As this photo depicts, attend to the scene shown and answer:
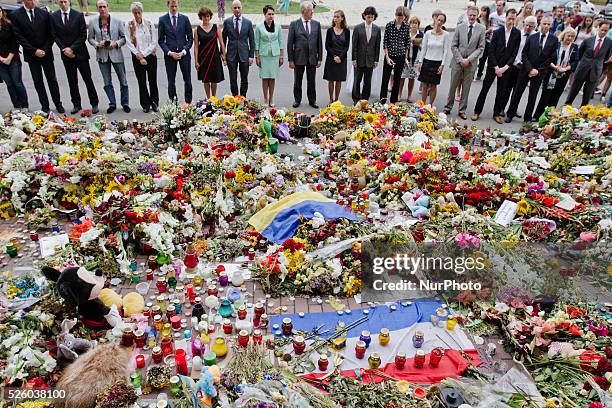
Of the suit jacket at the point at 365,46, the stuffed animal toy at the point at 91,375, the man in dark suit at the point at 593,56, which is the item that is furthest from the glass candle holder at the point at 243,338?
the man in dark suit at the point at 593,56

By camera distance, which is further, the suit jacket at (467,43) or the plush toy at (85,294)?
the suit jacket at (467,43)

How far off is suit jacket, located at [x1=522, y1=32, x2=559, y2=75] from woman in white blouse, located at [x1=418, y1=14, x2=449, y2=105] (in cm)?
154

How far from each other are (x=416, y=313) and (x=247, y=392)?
200 centimetres

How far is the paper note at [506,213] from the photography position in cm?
578

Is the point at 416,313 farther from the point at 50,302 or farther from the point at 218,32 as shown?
the point at 218,32

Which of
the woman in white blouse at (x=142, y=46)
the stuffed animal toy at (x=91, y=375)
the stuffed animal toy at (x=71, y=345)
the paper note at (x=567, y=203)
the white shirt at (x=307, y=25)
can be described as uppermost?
the white shirt at (x=307, y=25)

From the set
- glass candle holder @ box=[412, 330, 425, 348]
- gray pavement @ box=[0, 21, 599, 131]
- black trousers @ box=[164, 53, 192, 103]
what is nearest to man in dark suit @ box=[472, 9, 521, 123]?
gray pavement @ box=[0, 21, 599, 131]

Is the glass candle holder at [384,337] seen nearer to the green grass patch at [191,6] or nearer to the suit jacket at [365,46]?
the suit jacket at [365,46]

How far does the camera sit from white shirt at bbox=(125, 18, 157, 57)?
29.2 feet

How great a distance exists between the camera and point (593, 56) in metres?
9.72

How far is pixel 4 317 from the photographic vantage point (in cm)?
402

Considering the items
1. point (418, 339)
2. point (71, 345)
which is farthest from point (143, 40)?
point (418, 339)

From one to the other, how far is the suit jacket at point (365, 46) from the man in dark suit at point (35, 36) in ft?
18.7

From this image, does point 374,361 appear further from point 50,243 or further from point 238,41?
point 238,41
